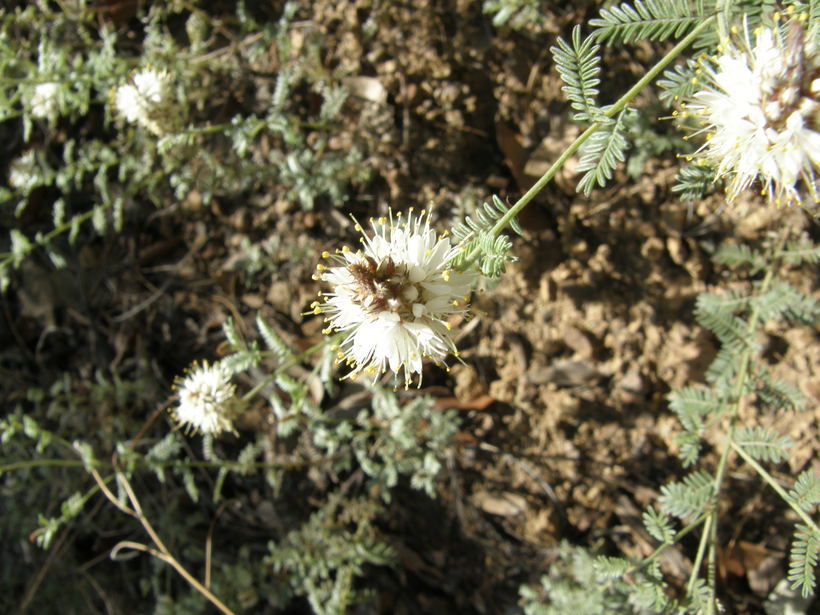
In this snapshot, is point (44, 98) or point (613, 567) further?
point (44, 98)

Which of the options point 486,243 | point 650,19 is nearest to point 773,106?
point 650,19

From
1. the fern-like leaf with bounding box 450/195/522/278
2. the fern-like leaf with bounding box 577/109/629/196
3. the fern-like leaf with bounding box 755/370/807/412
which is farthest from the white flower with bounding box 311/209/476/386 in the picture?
the fern-like leaf with bounding box 755/370/807/412

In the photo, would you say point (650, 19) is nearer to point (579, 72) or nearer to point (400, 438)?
point (579, 72)

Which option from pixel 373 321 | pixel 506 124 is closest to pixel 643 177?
pixel 506 124

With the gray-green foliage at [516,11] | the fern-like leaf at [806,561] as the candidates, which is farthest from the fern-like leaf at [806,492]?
the gray-green foliage at [516,11]

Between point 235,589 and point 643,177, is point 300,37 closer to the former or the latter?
point 643,177

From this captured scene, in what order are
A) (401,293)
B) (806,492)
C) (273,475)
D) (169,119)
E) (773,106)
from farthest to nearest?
1. (273,475)
2. (169,119)
3. (806,492)
4. (401,293)
5. (773,106)

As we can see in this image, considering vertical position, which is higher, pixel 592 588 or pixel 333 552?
pixel 592 588
